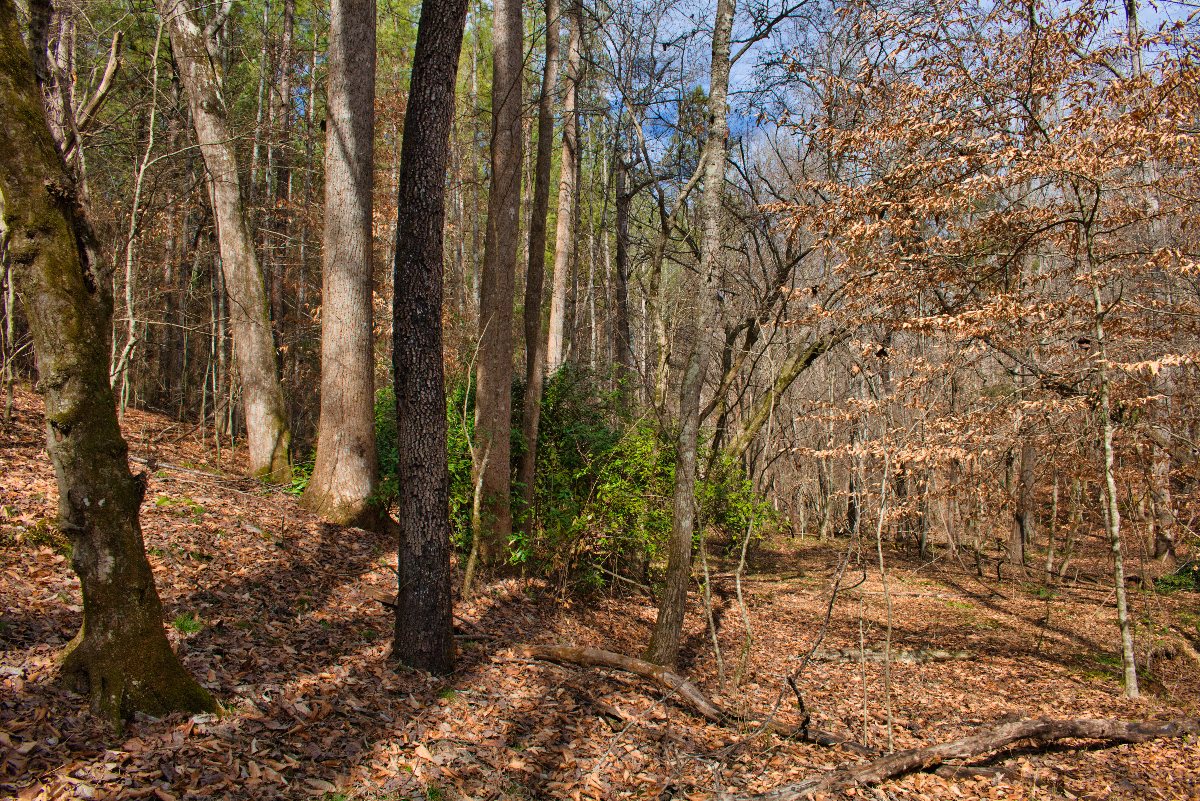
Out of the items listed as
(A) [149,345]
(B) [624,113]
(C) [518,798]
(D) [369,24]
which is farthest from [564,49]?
(C) [518,798]

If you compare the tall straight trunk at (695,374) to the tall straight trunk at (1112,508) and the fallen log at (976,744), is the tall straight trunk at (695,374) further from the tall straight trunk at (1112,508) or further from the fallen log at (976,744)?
the tall straight trunk at (1112,508)

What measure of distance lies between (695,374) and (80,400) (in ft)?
14.8

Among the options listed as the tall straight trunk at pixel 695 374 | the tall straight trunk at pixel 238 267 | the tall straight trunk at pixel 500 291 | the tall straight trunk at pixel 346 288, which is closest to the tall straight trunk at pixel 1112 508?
the tall straight trunk at pixel 695 374

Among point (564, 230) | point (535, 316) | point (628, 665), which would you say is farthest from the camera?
point (564, 230)

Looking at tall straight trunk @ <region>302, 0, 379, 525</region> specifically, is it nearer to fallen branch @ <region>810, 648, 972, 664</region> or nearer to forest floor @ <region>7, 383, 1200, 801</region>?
forest floor @ <region>7, 383, 1200, 801</region>

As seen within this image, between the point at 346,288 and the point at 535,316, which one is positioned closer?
the point at 346,288

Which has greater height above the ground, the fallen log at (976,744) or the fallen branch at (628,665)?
the fallen branch at (628,665)

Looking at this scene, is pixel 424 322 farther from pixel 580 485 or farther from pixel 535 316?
pixel 580 485

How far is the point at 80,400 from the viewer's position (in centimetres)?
305

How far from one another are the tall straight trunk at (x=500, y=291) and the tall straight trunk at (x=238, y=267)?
103 inches

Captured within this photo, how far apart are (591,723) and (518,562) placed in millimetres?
3204

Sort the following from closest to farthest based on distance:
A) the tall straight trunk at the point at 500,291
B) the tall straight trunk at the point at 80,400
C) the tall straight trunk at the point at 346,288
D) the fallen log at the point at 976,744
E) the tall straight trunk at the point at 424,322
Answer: the tall straight trunk at the point at 80,400 < the fallen log at the point at 976,744 < the tall straight trunk at the point at 424,322 < the tall straight trunk at the point at 346,288 < the tall straight trunk at the point at 500,291

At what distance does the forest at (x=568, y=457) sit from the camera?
3.35 m

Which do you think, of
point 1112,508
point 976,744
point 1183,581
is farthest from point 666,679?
point 1183,581
